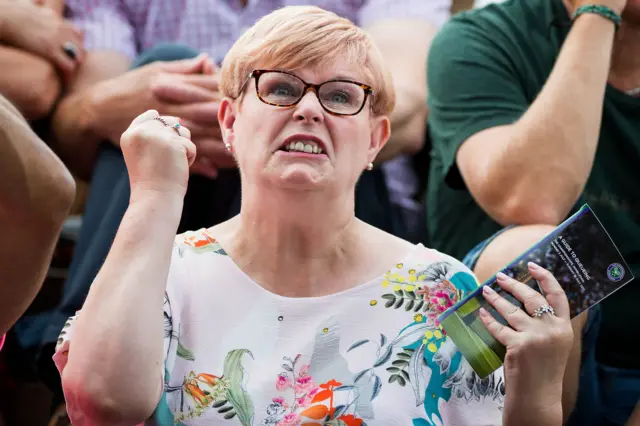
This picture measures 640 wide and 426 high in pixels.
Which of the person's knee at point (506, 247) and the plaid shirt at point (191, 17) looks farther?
the plaid shirt at point (191, 17)

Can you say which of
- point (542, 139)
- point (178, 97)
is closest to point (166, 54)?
point (178, 97)

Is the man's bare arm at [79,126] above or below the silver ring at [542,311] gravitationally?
below

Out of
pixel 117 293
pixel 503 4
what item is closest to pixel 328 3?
pixel 503 4

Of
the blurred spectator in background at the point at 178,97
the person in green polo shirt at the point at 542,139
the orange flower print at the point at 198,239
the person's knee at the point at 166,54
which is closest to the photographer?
the orange flower print at the point at 198,239

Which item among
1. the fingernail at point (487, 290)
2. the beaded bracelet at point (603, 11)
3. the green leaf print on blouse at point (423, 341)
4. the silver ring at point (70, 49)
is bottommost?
the silver ring at point (70, 49)

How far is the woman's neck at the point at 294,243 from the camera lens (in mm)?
902

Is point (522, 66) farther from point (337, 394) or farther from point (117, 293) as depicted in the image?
point (117, 293)

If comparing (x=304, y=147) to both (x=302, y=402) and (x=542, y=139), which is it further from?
(x=542, y=139)

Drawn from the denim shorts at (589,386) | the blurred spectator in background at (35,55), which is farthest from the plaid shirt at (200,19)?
the denim shorts at (589,386)

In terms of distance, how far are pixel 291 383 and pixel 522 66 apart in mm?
695

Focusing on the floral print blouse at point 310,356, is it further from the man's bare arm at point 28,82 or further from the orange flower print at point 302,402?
the man's bare arm at point 28,82

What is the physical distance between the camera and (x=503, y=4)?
1342 mm

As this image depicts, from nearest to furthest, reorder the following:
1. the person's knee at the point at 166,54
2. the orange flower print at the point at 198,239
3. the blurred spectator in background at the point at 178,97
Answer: the orange flower print at the point at 198,239
the blurred spectator in background at the point at 178,97
the person's knee at the point at 166,54

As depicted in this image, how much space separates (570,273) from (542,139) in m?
0.32
